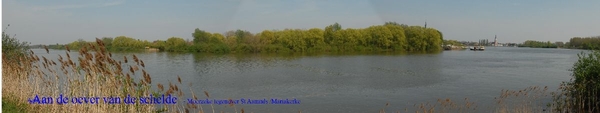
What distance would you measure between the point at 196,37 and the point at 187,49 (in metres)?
2.91

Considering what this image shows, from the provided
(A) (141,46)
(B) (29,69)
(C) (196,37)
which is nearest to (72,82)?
(B) (29,69)

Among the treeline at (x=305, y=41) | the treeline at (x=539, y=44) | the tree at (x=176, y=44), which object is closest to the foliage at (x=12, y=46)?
the treeline at (x=305, y=41)

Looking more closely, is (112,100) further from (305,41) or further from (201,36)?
(201,36)

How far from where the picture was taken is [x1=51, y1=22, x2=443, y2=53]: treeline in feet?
Result: 162

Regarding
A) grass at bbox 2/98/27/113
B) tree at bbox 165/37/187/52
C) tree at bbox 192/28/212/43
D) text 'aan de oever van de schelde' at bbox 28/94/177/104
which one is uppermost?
tree at bbox 192/28/212/43

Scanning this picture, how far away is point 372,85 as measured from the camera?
13.0 m

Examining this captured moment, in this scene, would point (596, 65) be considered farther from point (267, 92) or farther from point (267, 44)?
point (267, 44)

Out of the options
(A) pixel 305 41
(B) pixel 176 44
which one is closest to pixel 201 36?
(B) pixel 176 44

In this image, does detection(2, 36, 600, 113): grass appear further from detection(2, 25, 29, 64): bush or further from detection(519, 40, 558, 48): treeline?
detection(519, 40, 558, 48): treeline

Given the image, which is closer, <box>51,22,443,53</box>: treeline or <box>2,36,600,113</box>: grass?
<box>2,36,600,113</box>: grass

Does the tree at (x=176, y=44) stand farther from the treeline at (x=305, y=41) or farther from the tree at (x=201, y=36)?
the tree at (x=201, y=36)

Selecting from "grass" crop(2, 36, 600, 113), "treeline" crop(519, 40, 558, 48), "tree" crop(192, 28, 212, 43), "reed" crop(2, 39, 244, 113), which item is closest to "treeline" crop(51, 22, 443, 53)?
"tree" crop(192, 28, 212, 43)

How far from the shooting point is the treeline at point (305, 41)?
49250 millimetres

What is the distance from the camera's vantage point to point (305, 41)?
51188mm
